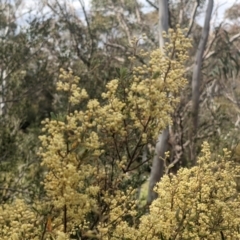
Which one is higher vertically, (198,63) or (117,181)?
(198,63)

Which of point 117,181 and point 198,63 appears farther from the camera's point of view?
point 198,63

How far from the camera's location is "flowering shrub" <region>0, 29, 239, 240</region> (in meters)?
1.88

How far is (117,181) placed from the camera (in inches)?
88.1

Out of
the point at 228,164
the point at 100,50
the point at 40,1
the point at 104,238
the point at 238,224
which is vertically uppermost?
the point at 40,1

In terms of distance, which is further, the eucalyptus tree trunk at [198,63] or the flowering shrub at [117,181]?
the eucalyptus tree trunk at [198,63]

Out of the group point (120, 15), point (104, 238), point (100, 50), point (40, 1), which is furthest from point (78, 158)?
point (120, 15)

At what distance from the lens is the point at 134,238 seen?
1.94 m

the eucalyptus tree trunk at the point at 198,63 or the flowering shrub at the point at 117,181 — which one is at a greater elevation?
the eucalyptus tree trunk at the point at 198,63

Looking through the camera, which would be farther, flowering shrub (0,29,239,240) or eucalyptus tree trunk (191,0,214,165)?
eucalyptus tree trunk (191,0,214,165)

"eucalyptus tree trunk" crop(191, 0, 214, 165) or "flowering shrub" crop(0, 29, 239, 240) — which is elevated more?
"eucalyptus tree trunk" crop(191, 0, 214, 165)

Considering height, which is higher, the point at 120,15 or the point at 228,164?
the point at 120,15

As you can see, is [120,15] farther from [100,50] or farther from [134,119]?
[134,119]

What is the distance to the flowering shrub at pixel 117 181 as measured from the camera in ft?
6.18

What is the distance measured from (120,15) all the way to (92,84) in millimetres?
4555
